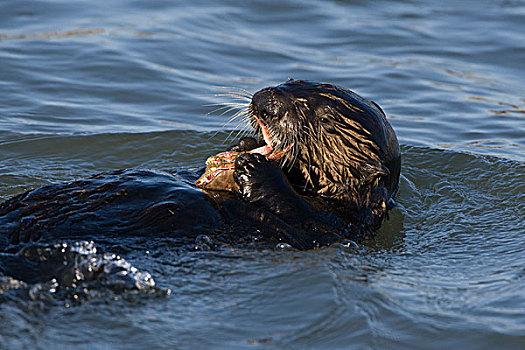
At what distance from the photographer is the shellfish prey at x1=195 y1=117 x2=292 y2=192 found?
4230 millimetres

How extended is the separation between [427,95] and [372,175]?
13.9 feet

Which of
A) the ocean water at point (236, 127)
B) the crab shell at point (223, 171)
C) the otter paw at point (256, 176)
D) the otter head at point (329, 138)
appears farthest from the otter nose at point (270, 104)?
the ocean water at point (236, 127)

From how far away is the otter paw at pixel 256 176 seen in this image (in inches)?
156

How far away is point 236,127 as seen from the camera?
4508 mm

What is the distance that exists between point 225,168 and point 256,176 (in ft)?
1.21

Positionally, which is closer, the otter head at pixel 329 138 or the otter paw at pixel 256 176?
the otter paw at pixel 256 176

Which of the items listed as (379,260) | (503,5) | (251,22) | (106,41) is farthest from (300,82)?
(503,5)

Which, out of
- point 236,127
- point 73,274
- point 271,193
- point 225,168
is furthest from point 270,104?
point 73,274

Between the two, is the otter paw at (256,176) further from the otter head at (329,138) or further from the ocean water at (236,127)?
the ocean water at (236,127)

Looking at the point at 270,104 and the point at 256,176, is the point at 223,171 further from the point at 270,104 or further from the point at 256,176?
the point at 270,104

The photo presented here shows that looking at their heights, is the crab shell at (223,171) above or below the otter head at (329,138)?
below

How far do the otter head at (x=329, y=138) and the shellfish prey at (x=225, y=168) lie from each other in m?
0.06

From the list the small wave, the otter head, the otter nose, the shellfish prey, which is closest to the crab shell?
the shellfish prey

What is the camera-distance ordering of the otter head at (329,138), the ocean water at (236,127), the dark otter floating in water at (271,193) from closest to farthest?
the ocean water at (236,127), the dark otter floating in water at (271,193), the otter head at (329,138)
